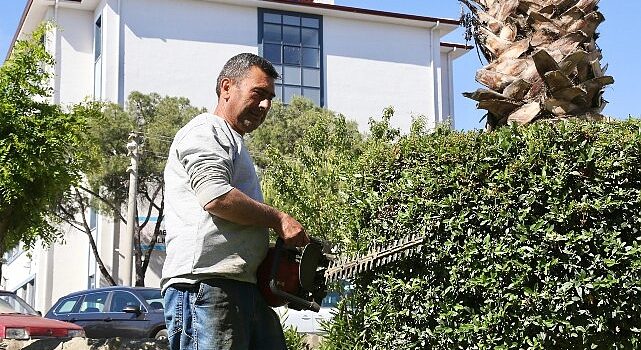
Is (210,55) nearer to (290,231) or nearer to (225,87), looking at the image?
(225,87)

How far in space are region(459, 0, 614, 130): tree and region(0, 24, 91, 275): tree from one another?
281 inches

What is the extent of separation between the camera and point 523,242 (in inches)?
204

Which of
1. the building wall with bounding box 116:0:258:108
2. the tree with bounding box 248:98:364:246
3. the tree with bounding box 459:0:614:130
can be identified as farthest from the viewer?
the building wall with bounding box 116:0:258:108

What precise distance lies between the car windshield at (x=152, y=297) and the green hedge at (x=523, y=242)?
1045cm

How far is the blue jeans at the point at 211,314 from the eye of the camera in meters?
3.56

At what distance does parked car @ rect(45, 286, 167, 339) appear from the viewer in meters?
15.0

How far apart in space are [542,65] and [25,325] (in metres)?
8.87

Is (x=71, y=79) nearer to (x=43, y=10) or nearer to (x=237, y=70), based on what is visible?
(x=43, y=10)

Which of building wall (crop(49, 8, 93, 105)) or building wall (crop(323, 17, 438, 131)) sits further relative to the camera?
building wall (crop(323, 17, 438, 131))

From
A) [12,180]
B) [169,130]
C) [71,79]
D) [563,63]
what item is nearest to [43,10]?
[71,79]

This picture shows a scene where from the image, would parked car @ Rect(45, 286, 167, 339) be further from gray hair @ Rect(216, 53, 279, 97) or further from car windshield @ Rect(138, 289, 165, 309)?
gray hair @ Rect(216, 53, 279, 97)

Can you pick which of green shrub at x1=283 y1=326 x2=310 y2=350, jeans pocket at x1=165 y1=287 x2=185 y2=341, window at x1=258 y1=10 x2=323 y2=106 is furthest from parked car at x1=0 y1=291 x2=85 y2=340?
window at x1=258 y1=10 x2=323 y2=106

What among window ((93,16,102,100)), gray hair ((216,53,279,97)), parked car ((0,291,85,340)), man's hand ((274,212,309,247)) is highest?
window ((93,16,102,100))

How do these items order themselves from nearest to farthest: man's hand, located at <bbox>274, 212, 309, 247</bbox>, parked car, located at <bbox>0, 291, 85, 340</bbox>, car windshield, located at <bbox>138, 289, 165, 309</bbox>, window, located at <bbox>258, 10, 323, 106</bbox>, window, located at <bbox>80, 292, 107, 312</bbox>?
man's hand, located at <bbox>274, 212, 309, 247</bbox> < parked car, located at <bbox>0, 291, 85, 340</bbox> < car windshield, located at <bbox>138, 289, 165, 309</bbox> < window, located at <bbox>80, 292, 107, 312</bbox> < window, located at <bbox>258, 10, 323, 106</bbox>
